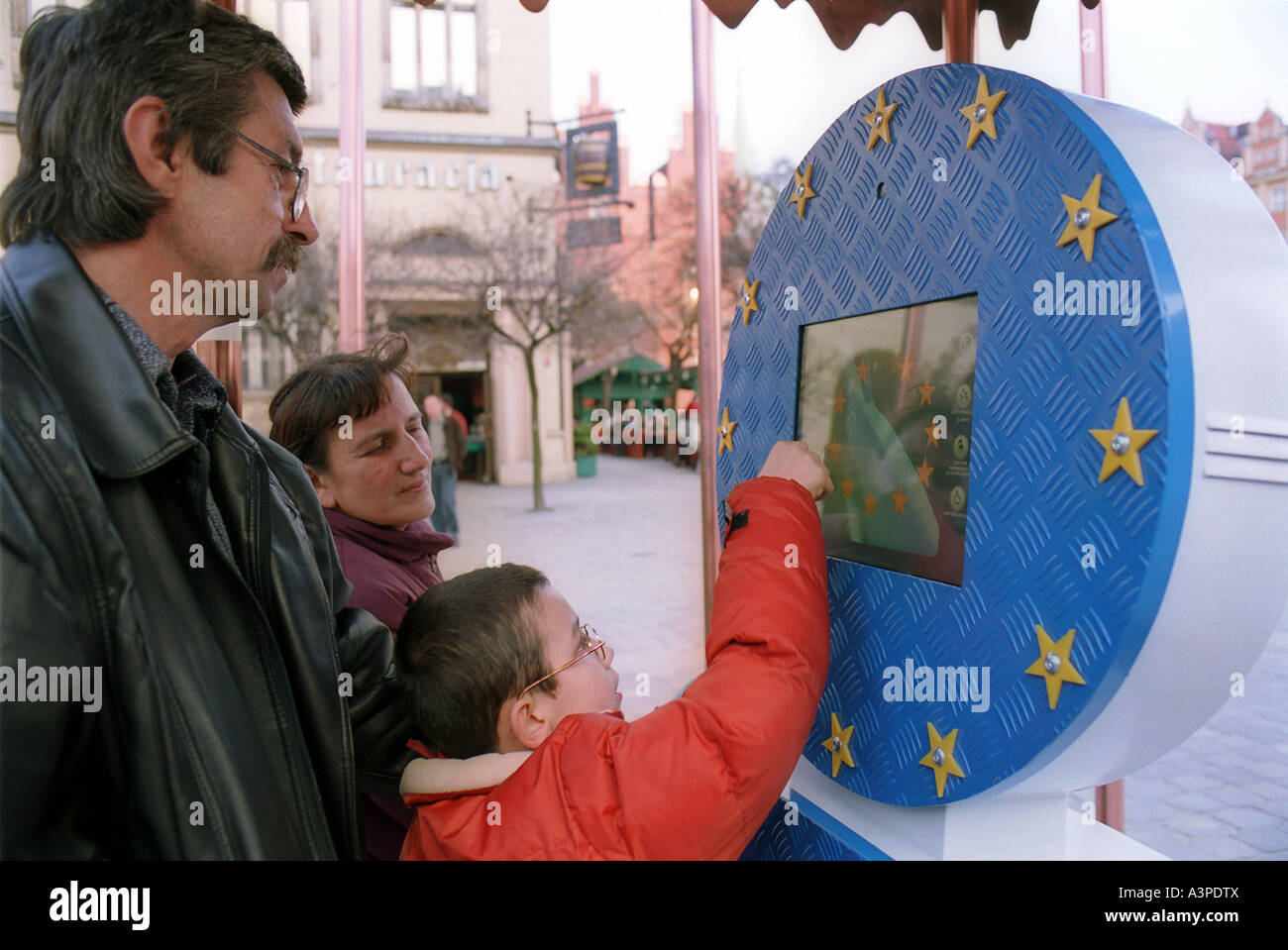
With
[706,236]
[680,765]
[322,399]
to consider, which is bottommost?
[680,765]

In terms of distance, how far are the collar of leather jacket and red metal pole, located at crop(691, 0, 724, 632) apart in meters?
1.76

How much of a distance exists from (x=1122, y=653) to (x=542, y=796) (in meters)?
0.71

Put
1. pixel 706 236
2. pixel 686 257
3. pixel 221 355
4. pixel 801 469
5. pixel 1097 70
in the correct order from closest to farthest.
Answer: pixel 801 469, pixel 221 355, pixel 1097 70, pixel 706 236, pixel 686 257

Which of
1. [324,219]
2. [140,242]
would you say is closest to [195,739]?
[140,242]

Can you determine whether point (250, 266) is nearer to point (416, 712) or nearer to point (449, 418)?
point (416, 712)

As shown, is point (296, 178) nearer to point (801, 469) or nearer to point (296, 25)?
point (801, 469)

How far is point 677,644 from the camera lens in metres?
5.99

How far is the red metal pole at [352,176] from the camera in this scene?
9.20ft

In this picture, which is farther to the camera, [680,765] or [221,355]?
[221,355]

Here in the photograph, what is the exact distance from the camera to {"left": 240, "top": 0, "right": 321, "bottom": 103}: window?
1138 cm

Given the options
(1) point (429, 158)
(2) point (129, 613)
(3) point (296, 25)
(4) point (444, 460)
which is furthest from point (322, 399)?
(1) point (429, 158)

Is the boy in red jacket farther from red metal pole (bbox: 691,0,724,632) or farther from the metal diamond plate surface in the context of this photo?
red metal pole (bbox: 691,0,724,632)

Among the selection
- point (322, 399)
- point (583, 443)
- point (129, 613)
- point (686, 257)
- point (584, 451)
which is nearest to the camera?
point (129, 613)

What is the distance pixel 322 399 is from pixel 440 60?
14200 mm
